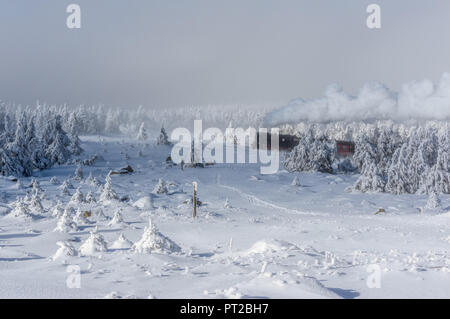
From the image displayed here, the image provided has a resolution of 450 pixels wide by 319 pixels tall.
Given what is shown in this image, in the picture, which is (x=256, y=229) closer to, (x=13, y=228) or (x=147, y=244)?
(x=147, y=244)

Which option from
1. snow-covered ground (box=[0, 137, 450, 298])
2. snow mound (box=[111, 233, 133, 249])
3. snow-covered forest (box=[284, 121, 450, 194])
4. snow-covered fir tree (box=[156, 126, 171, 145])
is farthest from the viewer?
snow-covered fir tree (box=[156, 126, 171, 145])

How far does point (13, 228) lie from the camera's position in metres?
→ 18.3

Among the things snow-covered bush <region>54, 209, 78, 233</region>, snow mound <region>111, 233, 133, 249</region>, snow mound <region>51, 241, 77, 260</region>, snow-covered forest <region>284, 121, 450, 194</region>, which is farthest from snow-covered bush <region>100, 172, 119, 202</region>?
snow-covered forest <region>284, 121, 450, 194</region>

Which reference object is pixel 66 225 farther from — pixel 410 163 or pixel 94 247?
pixel 410 163

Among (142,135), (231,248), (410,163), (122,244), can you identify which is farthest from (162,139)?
(122,244)

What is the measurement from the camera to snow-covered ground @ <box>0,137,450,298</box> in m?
7.65

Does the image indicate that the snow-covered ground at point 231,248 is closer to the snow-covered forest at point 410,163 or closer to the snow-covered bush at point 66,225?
the snow-covered bush at point 66,225

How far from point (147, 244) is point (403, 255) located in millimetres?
7643

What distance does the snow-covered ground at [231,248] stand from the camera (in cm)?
765

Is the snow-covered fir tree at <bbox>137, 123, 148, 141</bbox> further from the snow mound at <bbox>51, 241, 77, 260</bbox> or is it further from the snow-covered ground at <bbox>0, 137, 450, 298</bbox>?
the snow mound at <bbox>51, 241, 77, 260</bbox>

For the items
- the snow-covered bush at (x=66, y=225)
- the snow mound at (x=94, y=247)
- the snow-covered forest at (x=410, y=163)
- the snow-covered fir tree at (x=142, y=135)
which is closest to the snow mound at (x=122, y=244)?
the snow mound at (x=94, y=247)

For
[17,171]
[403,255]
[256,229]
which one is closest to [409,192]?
[256,229]

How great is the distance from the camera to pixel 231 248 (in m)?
14.2

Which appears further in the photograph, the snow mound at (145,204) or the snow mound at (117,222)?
the snow mound at (145,204)
